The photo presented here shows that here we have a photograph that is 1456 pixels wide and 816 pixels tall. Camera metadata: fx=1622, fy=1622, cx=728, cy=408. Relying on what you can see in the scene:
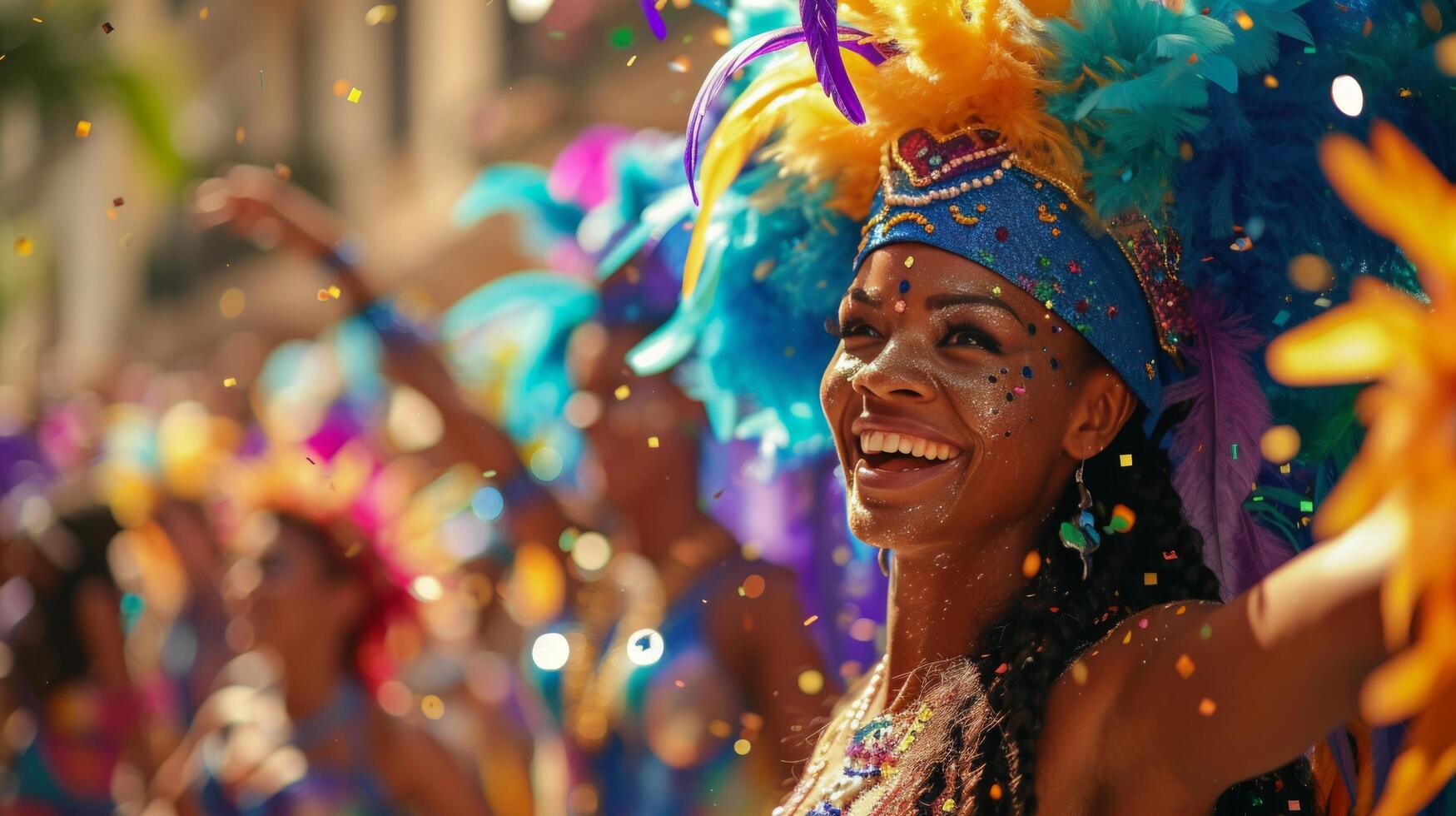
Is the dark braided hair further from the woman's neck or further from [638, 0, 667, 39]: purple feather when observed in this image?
[638, 0, 667, 39]: purple feather

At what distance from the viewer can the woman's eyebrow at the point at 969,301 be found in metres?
2.10

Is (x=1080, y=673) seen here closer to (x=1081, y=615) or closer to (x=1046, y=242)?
(x=1081, y=615)

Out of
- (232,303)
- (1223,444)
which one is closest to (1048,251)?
(1223,444)

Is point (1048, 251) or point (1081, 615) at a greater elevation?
point (1048, 251)

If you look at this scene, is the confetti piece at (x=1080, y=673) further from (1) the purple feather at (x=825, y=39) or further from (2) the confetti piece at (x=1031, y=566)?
(1) the purple feather at (x=825, y=39)

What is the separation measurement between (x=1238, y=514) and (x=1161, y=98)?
23.7 inches

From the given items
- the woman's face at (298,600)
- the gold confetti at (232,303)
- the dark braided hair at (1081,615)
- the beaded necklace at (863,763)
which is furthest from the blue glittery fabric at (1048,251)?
the gold confetti at (232,303)

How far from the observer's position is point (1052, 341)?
212cm

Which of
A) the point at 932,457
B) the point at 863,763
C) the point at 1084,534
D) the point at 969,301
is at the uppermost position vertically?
the point at 969,301

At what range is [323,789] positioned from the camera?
3.88 metres

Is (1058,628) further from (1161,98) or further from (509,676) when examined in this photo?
(509,676)

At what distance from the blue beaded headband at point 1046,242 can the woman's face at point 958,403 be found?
1.1 inches

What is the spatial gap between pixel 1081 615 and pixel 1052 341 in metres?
0.36

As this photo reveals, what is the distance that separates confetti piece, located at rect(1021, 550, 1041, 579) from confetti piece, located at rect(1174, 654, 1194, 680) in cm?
42
